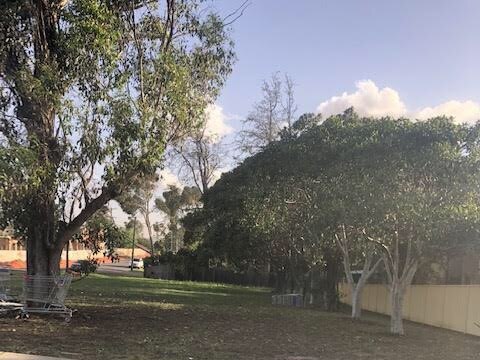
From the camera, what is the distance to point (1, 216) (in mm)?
13398

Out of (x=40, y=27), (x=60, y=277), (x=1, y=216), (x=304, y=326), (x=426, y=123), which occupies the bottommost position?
(x=304, y=326)

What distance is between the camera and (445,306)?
73.7 feet

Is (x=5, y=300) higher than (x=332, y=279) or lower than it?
higher

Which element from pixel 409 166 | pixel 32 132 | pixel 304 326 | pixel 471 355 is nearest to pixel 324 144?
pixel 409 166

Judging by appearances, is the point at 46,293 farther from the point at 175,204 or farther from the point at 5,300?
the point at 175,204

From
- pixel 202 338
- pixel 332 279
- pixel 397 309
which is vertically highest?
pixel 397 309

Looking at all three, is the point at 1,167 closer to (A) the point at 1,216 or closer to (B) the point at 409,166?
(A) the point at 1,216

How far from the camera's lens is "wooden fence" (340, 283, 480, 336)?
20328 mm

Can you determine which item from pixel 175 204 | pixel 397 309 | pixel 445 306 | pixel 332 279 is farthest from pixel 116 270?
pixel 397 309

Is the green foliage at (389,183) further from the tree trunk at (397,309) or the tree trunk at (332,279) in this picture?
the tree trunk at (332,279)

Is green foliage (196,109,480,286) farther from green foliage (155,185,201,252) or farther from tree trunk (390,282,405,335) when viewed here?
green foliage (155,185,201,252)

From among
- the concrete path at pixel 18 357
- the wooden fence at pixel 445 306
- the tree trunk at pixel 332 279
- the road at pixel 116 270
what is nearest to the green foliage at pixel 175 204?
the road at pixel 116 270

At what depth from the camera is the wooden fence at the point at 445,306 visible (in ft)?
66.7

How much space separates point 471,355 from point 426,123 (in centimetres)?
614
